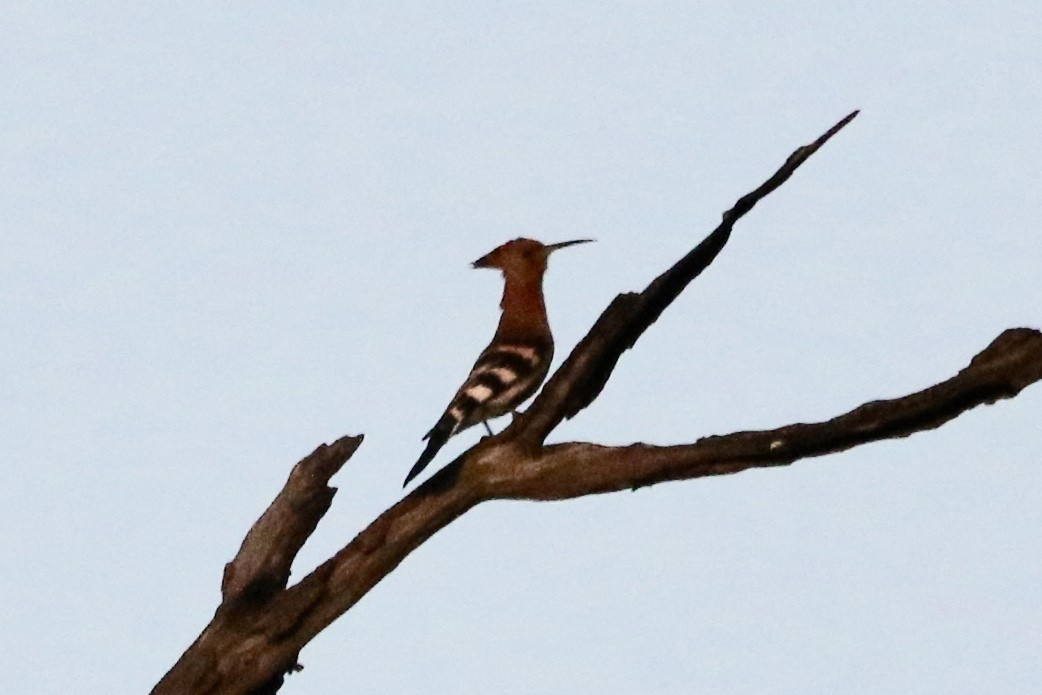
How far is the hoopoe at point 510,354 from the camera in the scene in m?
4.72

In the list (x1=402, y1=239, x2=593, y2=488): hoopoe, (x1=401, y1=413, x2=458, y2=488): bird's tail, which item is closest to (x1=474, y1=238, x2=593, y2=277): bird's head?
(x1=402, y1=239, x2=593, y2=488): hoopoe

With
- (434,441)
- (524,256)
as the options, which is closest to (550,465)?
(434,441)

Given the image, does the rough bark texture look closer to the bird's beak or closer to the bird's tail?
the bird's tail

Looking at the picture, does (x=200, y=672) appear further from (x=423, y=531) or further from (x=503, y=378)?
(x=503, y=378)

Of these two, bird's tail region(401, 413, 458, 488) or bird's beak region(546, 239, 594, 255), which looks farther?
bird's beak region(546, 239, 594, 255)

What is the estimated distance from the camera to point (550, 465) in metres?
4.42

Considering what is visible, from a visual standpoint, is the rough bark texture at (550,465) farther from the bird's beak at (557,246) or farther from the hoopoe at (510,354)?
the bird's beak at (557,246)

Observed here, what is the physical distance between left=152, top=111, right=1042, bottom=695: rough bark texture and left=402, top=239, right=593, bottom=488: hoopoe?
0.18 meters

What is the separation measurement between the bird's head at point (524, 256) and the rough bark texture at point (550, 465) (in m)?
0.84

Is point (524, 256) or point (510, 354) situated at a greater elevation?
point (524, 256)

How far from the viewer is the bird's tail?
4.52m

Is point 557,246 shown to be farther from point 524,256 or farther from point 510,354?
point 510,354

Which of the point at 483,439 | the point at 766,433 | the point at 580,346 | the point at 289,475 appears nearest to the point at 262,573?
the point at 289,475

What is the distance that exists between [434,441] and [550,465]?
1.27 feet
